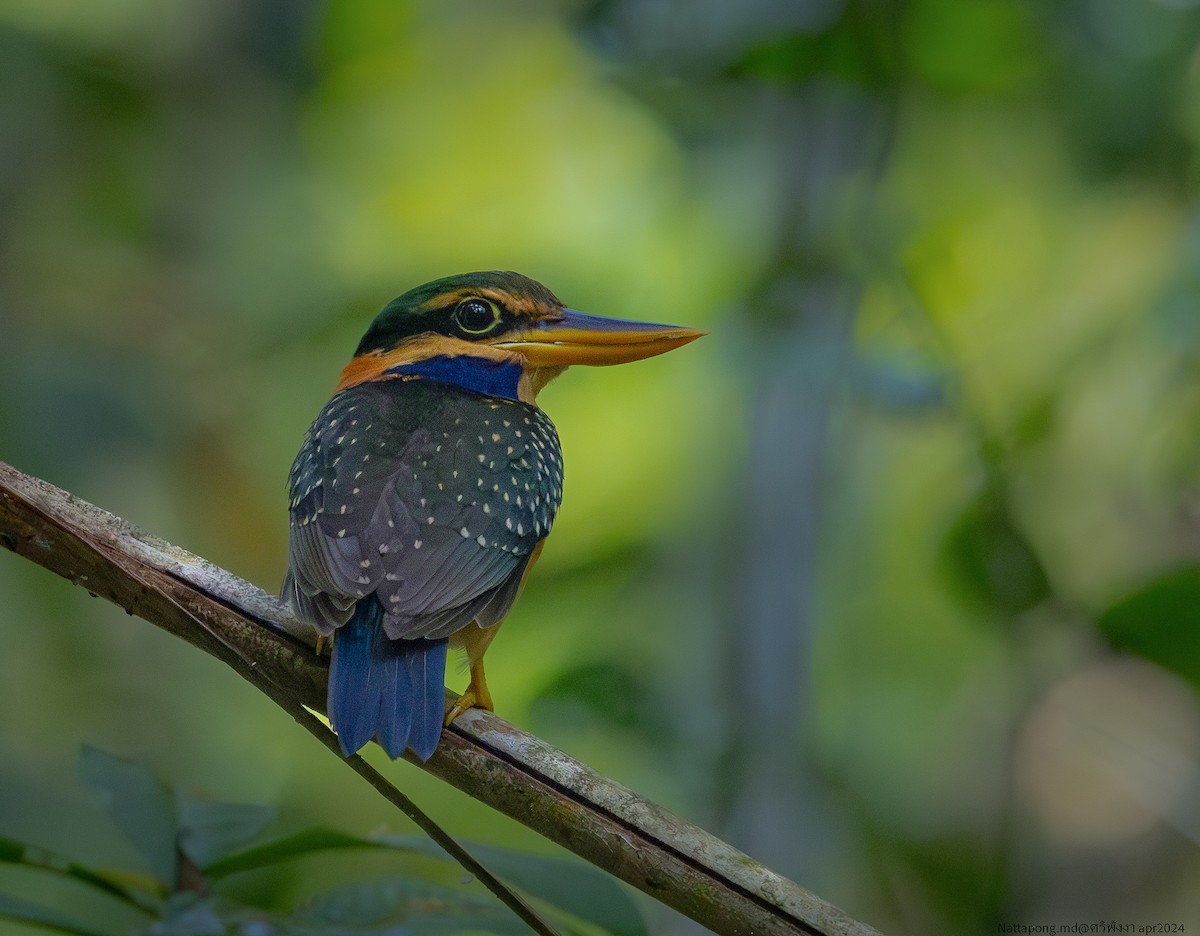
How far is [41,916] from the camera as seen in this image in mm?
1668

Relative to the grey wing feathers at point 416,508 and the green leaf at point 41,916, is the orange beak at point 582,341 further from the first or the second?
the green leaf at point 41,916

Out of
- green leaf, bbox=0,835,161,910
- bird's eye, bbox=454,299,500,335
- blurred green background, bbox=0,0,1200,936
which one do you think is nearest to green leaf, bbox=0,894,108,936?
green leaf, bbox=0,835,161,910

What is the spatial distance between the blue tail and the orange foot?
0.08 m

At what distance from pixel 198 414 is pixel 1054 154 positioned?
323cm

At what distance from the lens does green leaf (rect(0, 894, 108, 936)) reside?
1.63 meters

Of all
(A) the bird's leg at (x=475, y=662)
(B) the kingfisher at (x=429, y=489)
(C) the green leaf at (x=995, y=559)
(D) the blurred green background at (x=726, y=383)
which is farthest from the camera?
(D) the blurred green background at (x=726, y=383)

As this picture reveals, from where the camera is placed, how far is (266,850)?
1.80 metres

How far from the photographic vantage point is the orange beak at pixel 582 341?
248 cm

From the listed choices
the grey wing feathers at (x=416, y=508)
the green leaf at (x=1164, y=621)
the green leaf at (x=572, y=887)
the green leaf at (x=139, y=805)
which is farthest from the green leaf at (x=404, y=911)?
the green leaf at (x=1164, y=621)

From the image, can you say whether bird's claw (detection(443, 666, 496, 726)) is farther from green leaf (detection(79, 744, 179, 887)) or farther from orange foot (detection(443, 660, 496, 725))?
green leaf (detection(79, 744, 179, 887))

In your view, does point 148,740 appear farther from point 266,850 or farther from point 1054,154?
point 1054,154

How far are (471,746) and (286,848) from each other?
0.30 metres

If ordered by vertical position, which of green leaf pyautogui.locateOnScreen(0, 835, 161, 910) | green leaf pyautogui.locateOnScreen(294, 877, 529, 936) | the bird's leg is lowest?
green leaf pyautogui.locateOnScreen(0, 835, 161, 910)

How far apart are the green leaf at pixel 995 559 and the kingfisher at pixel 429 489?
94cm
